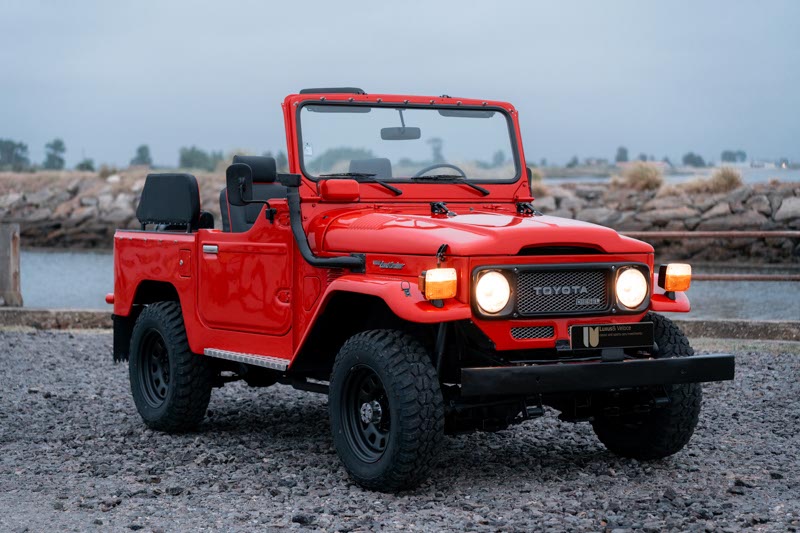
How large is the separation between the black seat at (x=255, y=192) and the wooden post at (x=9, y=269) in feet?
21.8

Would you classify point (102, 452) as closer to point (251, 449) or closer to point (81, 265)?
point (251, 449)

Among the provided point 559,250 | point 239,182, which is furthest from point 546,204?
point 559,250

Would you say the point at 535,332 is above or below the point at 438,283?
below

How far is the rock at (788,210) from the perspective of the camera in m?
30.8

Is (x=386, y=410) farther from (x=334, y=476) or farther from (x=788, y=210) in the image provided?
(x=788, y=210)

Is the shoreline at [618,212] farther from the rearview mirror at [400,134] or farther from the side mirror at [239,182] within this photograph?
the side mirror at [239,182]

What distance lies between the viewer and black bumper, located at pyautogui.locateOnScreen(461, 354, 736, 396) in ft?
17.3

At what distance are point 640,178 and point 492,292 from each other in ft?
104

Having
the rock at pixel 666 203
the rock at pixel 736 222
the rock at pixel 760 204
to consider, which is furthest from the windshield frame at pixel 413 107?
the rock at pixel 666 203

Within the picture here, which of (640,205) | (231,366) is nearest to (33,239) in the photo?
(640,205)

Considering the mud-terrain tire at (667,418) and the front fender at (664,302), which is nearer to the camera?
the front fender at (664,302)

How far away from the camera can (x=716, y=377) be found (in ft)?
19.1

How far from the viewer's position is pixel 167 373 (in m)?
7.55

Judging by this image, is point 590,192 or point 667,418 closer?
point 667,418
